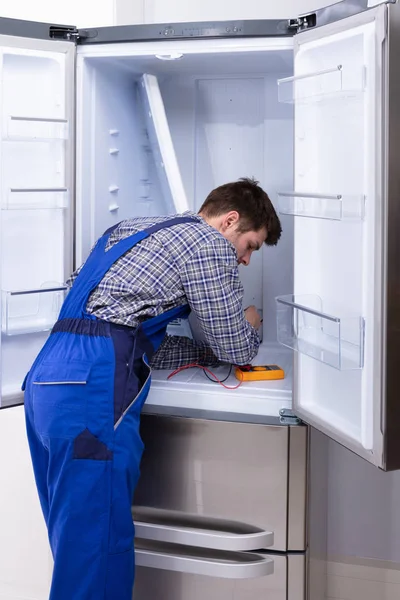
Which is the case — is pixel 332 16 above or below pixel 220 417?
above

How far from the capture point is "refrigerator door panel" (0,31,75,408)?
1.66 meters

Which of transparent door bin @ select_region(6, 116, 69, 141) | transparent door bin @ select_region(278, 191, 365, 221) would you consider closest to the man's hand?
transparent door bin @ select_region(278, 191, 365, 221)

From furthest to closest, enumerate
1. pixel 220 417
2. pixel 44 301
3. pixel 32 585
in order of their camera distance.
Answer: pixel 32 585
pixel 44 301
pixel 220 417

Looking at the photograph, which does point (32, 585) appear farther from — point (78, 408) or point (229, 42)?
point (229, 42)

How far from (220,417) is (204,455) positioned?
9 cm

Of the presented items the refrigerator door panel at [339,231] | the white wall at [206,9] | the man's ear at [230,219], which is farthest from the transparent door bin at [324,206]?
the white wall at [206,9]

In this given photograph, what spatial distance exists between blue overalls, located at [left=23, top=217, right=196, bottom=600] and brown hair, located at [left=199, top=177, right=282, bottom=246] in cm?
40

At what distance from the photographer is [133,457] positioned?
151cm

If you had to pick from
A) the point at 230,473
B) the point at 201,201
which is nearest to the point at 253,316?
the point at 201,201

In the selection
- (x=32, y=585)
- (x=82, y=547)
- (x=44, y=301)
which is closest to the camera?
(x=82, y=547)

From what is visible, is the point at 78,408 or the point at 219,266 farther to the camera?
the point at 219,266

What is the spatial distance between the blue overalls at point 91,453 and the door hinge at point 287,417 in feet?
0.93

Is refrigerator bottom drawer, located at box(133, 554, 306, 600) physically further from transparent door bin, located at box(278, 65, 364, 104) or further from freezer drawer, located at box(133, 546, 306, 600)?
transparent door bin, located at box(278, 65, 364, 104)

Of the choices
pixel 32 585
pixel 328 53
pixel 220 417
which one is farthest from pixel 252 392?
pixel 32 585
